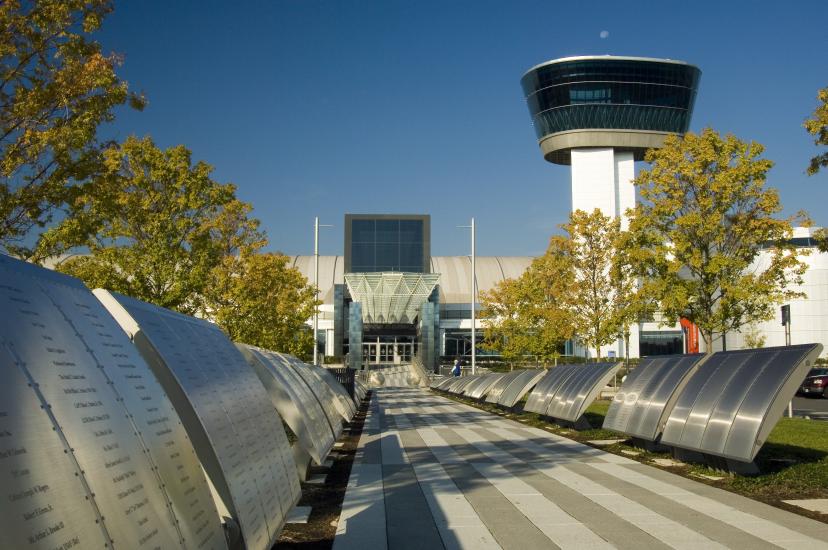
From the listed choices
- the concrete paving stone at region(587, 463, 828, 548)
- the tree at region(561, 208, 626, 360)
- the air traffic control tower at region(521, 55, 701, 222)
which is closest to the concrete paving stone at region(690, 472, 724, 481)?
the concrete paving stone at region(587, 463, 828, 548)

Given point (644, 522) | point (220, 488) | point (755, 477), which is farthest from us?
point (755, 477)

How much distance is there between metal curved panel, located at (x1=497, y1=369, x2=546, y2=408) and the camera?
69.9ft

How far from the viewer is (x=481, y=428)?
17734mm


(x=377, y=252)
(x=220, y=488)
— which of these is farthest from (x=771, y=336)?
(x=220, y=488)

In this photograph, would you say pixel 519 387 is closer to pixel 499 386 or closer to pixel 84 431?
pixel 499 386

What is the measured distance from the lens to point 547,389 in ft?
61.6

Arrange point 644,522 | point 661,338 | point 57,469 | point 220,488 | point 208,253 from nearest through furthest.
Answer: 1. point 57,469
2. point 220,488
3. point 644,522
4. point 208,253
5. point 661,338

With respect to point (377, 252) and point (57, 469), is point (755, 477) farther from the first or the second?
point (377, 252)

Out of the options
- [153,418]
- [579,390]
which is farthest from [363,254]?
[153,418]

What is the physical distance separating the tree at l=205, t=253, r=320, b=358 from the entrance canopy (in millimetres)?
33124

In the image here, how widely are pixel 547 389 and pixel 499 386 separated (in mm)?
6513

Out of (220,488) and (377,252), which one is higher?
(377,252)

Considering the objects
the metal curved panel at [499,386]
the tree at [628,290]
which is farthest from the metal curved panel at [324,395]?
the tree at [628,290]

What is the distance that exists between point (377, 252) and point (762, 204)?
65277 mm
